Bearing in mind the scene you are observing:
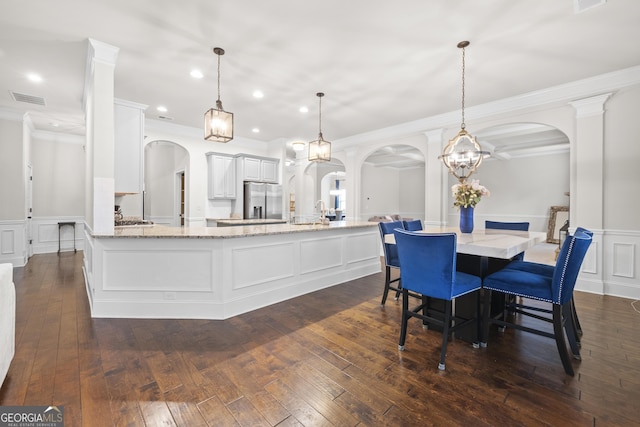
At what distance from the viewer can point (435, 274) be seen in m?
2.18

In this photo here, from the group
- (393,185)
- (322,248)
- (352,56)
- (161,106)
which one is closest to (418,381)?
(322,248)

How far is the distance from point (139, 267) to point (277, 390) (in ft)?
6.62

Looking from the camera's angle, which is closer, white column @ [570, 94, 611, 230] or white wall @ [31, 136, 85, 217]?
white column @ [570, 94, 611, 230]

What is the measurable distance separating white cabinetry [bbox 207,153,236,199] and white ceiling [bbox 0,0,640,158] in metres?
1.86

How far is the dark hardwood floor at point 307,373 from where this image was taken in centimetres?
162

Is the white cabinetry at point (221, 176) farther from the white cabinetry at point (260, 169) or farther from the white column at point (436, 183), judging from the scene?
the white column at point (436, 183)

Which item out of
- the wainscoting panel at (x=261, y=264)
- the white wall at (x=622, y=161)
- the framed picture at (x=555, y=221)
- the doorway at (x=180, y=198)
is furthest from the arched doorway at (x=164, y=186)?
the framed picture at (x=555, y=221)

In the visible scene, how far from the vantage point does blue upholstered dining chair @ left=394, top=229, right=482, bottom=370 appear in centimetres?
210

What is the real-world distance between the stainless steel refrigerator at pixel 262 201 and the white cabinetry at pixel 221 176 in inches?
14.0

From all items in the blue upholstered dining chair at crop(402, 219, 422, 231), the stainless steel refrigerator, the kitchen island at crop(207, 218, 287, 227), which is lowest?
the kitchen island at crop(207, 218, 287, 227)

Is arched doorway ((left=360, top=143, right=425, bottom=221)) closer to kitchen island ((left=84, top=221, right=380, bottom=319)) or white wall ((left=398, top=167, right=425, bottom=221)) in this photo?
white wall ((left=398, top=167, right=425, bottom=221))

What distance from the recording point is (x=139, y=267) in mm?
2969

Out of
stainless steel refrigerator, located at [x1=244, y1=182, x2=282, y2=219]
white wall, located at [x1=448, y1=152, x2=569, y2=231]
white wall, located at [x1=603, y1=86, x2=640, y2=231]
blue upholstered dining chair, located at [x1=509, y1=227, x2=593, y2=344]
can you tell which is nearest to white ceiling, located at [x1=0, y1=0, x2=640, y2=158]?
white wall, located at [x1=603, y1=86, x2=640, y2=231]

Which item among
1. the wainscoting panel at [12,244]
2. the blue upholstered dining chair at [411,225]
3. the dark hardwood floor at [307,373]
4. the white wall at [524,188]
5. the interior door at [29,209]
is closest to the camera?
the dark hardwood floor at [307,373]
